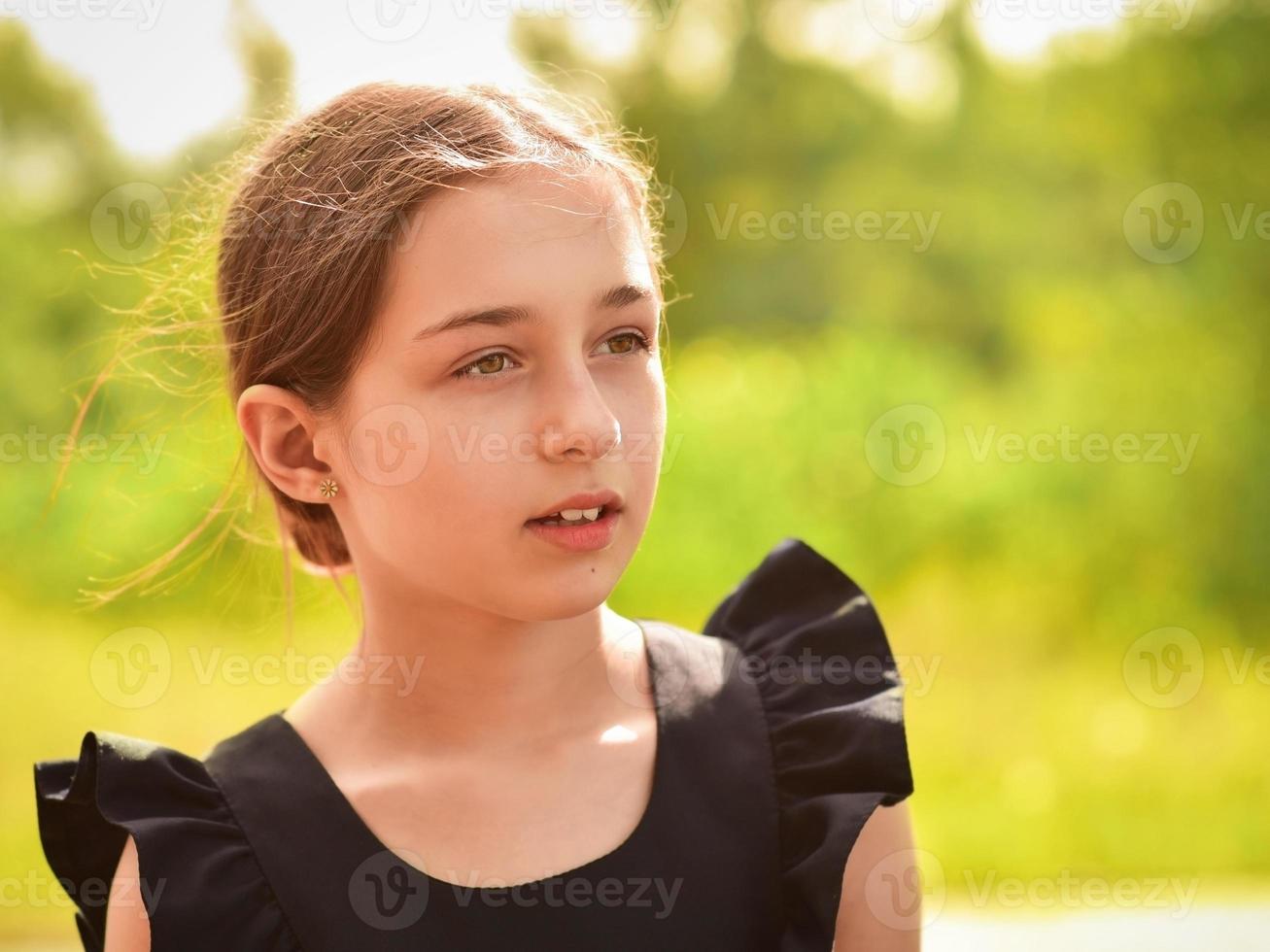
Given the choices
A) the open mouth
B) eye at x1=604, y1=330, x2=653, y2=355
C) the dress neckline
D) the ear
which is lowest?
the dress neckline

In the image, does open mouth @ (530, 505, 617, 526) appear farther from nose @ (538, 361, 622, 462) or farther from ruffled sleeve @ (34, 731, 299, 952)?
ruffled sleeve @ (34, 731, 299, 952)

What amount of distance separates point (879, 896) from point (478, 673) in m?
0.43

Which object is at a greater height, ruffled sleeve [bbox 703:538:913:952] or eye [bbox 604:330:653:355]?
eye [bbox 604:330:653:355]

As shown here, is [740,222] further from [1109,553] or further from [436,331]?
[436,331]

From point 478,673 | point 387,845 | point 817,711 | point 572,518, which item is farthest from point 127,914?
point 817,711

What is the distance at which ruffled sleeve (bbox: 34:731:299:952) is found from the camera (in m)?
1.17

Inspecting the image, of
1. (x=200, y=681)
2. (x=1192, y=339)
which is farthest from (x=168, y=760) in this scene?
(x=1192, y=339)

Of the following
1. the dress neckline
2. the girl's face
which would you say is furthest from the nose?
the dress neckline

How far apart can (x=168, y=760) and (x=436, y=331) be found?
48cm

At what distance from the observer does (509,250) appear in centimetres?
113

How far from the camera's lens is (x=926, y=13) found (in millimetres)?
2988

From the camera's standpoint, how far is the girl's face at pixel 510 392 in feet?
3.67

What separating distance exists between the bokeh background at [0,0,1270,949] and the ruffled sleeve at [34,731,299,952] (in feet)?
→ 3.81

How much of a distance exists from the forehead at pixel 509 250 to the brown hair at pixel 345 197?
0.06 ft
